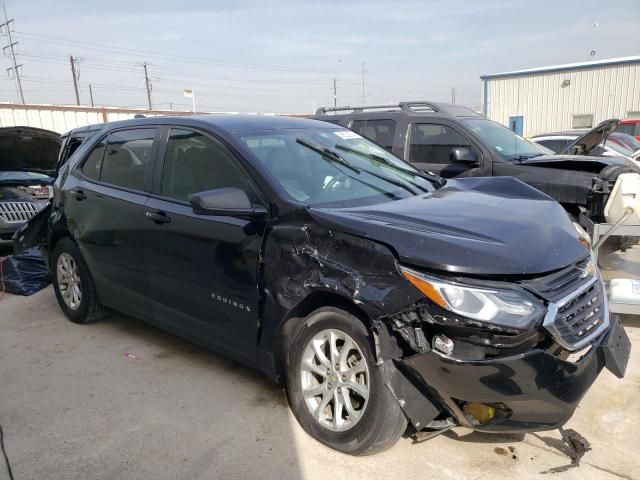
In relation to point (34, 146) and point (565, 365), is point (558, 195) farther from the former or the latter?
point (34, 146)

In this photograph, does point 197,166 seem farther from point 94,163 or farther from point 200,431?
point 200,431

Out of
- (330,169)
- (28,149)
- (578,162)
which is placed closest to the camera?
(330,169)

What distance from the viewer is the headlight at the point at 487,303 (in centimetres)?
230

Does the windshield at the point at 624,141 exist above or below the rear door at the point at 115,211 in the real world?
below

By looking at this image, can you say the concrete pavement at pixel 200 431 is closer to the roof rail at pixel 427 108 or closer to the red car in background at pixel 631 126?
the roof rail at pixel 427 108

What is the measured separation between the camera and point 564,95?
1057 inches

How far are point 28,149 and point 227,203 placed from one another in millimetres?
6348

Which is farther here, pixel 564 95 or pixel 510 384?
pixel 564 95

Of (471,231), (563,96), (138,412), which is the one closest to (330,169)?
(471,231)

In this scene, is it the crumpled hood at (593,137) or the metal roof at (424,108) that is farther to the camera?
the metal roof at (424,108)

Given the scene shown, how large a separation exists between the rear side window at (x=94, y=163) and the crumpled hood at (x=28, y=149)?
10.7ft

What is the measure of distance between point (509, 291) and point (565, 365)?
16.0 inches

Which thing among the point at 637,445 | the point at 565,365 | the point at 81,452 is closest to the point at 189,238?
the point at 81,452

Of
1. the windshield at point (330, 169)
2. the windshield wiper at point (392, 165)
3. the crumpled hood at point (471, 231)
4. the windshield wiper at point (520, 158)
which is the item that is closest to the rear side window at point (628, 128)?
the windshield wiper at point (520, 158)
